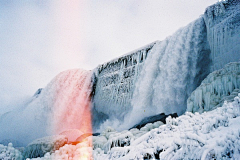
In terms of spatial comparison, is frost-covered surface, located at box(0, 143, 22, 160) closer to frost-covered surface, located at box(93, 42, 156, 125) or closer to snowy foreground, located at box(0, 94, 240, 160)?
snowy foreground, located at box(0, 94, 240, 160)

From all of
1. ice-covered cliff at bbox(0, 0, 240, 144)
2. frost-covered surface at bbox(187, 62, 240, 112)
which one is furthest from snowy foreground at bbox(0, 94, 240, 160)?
ice-covered cliff at bbox(0, 0, 240, 144)

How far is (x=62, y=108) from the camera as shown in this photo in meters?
20.9

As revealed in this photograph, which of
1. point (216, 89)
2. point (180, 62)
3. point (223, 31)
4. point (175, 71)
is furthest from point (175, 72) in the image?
point (216, 89)

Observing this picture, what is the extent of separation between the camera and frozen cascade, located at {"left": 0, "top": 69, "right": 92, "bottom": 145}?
20589 mm

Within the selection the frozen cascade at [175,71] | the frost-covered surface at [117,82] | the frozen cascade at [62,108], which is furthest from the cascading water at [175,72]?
the frozen cascade at [62,108]

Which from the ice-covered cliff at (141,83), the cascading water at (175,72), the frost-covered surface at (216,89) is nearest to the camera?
the frost-covered surface at (216,89)

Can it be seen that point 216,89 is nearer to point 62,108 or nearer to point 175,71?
point 175,71

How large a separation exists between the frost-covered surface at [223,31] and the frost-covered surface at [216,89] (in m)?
2.72

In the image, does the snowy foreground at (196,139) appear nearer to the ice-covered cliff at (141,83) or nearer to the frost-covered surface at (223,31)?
the ice-covered cliff at (141,83)

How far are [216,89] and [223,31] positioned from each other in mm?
4556

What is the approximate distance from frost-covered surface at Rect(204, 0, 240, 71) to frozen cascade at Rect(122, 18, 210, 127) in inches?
31.9

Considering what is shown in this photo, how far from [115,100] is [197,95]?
1071cm

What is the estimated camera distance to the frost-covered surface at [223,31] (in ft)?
32.5

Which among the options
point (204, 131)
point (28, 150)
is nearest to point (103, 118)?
point (28, 150)
